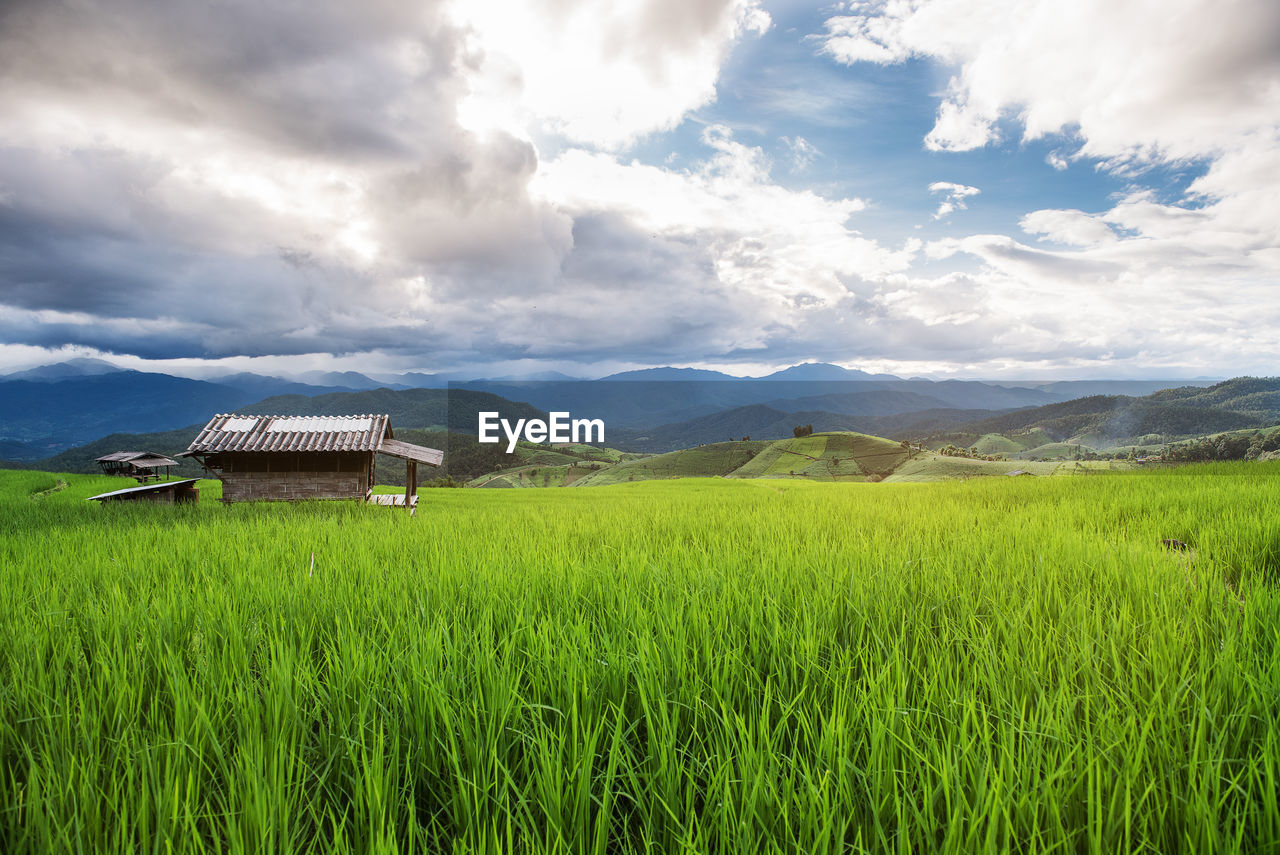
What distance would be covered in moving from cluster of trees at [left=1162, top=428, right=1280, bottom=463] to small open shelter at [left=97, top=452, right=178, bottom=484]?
47.5 m

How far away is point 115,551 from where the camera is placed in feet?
20.9

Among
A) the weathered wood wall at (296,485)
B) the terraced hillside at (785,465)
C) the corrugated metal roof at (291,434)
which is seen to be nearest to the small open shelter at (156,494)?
the weathered wood wall at (296,485)

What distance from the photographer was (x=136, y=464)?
120 feet

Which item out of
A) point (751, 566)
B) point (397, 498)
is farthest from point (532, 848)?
point (397, 498)

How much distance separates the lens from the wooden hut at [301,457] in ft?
54.7

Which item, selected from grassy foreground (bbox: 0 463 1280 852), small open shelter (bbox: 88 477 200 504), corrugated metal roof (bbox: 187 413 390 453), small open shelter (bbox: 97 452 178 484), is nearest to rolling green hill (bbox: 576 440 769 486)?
small open shelter (bbox: 97 452 178 484)

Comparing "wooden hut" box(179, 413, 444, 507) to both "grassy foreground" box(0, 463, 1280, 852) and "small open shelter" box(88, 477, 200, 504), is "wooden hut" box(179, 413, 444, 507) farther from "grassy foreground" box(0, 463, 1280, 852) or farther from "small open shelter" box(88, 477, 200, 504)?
"grassy foreground" box(0, 463, 1280, 852)

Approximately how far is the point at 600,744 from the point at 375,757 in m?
0.85

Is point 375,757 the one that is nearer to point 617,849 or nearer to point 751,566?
point 617,849

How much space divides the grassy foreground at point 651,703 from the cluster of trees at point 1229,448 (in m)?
22.4

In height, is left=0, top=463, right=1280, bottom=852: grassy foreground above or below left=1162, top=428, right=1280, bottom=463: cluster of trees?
above

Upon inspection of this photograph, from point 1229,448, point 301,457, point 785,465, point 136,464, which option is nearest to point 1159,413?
point 785,465

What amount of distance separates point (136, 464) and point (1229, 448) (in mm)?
60468

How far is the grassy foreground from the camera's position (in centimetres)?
157
